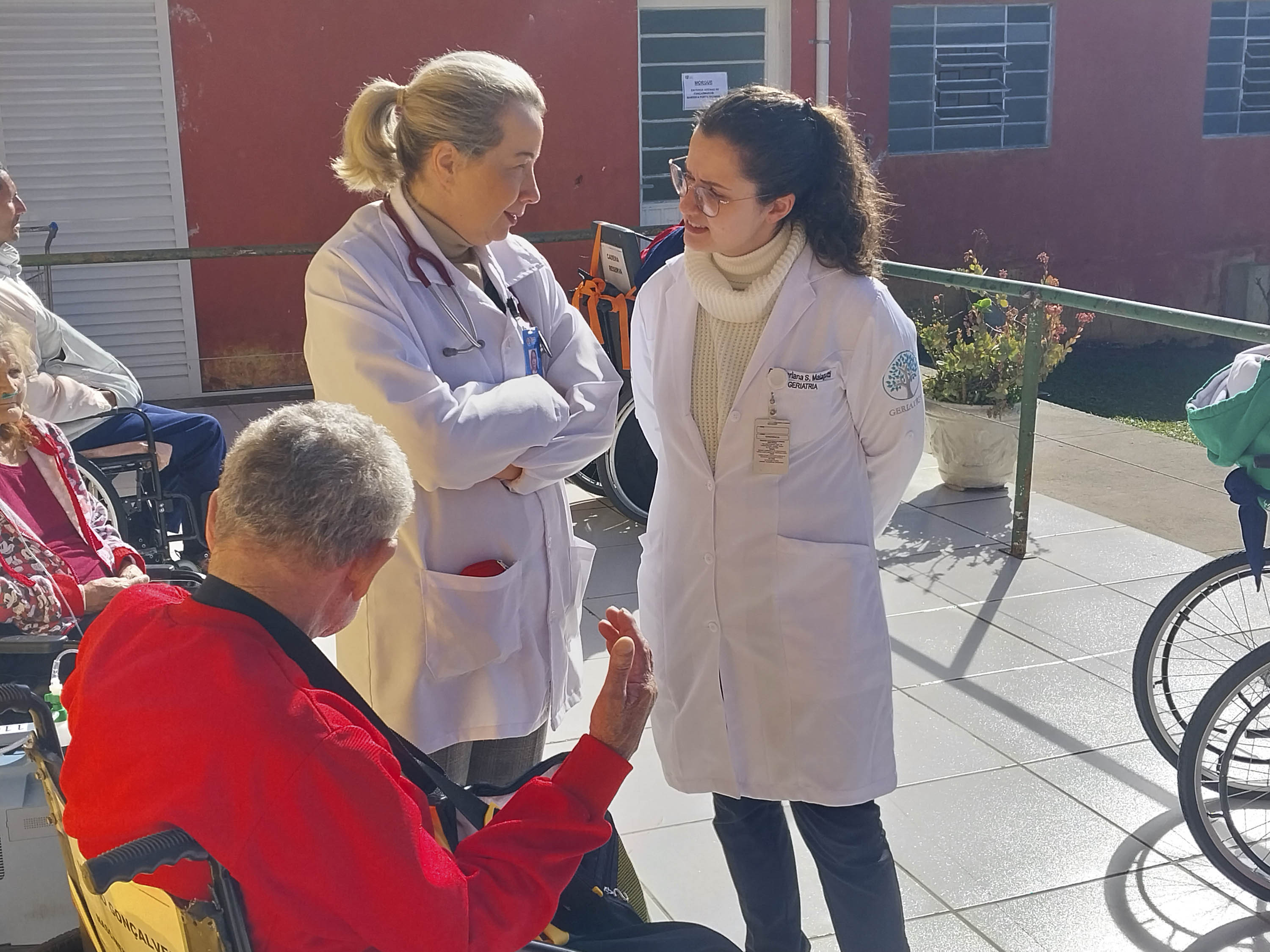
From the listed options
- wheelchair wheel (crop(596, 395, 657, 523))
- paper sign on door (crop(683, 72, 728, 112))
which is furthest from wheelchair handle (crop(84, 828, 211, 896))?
paper sign on door (crop(683, 72, 728, 112))

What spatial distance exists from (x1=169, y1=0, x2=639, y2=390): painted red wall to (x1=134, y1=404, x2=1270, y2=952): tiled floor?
4775 mm

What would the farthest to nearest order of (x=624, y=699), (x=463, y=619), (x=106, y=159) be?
(x=106, y=159)
(x=463, y=619)
(x=624, y=699)

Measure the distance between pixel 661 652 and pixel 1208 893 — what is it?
148 cm

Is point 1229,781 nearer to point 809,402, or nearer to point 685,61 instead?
point 809,402

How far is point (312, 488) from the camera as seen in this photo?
1597 millimetres

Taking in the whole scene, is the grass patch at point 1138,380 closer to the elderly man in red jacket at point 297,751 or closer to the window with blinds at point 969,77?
the window with blinds at point 969,77

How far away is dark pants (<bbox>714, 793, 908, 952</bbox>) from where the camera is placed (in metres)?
2.40

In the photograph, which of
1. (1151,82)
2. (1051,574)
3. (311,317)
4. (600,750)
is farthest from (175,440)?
(1151,82)

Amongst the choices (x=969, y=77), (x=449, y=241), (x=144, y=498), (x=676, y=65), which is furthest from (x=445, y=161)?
(x=969, y=77)

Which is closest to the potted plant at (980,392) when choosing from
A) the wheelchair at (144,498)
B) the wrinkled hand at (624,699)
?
the wheelchair at (144,498)

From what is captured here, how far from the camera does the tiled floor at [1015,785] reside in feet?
9.72

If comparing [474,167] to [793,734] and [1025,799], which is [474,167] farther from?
[1025,799]

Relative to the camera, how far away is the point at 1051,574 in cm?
507

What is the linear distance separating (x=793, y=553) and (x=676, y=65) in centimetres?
885
